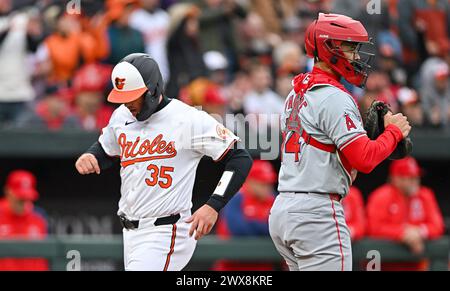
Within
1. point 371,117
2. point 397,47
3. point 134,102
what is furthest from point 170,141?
point 397,47

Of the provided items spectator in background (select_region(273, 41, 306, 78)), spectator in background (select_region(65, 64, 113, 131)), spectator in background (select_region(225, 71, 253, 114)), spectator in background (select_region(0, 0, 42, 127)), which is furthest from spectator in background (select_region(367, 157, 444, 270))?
spectator in background (select_region(0, 0, 42, 127))

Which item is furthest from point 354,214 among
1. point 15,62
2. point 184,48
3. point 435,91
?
point 15,62

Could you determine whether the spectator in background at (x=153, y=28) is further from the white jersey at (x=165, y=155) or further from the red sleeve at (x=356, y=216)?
the white jersey at (x=165, y=155)

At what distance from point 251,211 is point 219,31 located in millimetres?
2996

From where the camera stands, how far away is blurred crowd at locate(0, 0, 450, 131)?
10.2 meters

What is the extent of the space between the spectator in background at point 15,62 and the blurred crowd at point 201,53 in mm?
10

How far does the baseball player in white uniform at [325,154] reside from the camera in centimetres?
523

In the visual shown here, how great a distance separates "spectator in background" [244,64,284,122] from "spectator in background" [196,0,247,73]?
631 mm

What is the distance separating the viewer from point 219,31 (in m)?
11.5

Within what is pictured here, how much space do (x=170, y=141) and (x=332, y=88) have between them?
40.0 inches

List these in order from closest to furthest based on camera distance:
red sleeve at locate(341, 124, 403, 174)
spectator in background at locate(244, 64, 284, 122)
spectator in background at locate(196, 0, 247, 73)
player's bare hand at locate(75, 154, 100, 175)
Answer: red sleeve at locate(341, 124, 403, 174) < player's bare hand at locate(75, 154, 100, 175) < spectator in background at locate(244, 64, 284, 122) < spectator in background at locate(196, 0, 247, 73)

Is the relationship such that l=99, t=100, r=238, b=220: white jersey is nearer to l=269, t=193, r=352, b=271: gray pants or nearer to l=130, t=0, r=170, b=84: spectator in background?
l=269, t=193, r=352, b=271: gray pants

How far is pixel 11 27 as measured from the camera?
34.0ft

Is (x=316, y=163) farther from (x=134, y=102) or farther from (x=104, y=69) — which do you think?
(x=104, y=69)
